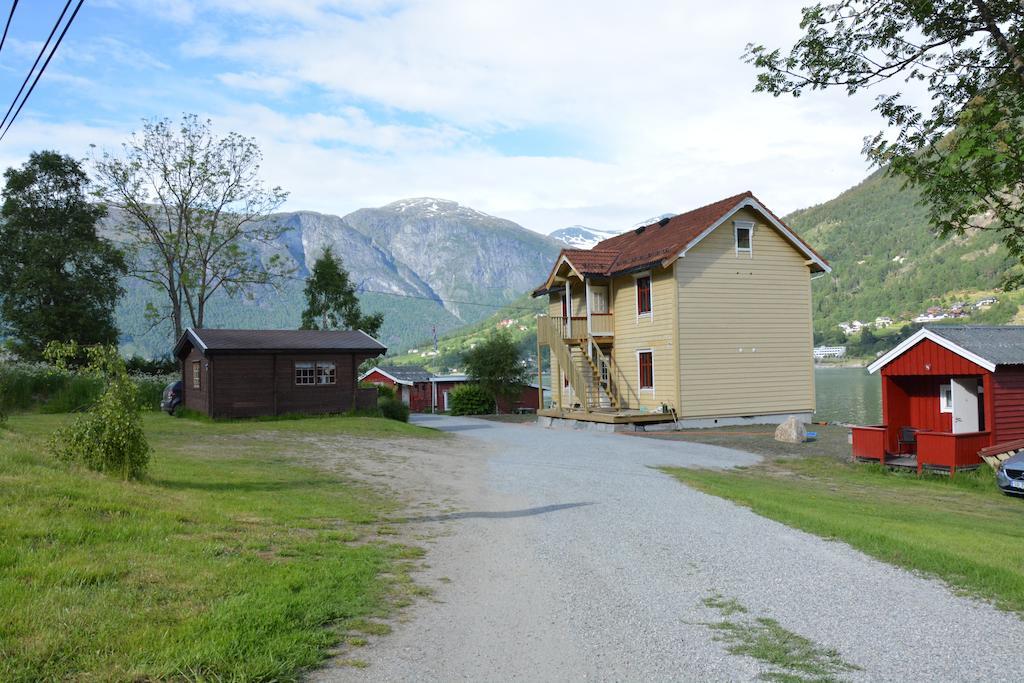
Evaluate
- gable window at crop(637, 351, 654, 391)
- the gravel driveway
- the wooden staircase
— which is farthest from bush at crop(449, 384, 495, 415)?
the gravel driveway

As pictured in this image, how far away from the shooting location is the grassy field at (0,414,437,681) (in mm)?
4660

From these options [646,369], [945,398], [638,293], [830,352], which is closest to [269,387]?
[646,369]

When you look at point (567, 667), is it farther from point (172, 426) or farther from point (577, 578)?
point (172, 426)

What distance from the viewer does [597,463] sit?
18.2 meters

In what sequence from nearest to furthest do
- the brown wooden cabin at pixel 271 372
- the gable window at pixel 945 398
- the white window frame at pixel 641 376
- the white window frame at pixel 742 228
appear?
the gable window at pixel 945 398
the brown wooden cabin at pixel 271 372
the white window frame at pixel 742 228
the white window frame at pixel 641 376

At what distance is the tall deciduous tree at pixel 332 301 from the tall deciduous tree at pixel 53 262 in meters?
13.3

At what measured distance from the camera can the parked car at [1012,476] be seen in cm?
1609

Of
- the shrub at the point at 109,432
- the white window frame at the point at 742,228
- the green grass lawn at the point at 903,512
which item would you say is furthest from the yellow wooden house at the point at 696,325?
the shrub at the point at 109,432

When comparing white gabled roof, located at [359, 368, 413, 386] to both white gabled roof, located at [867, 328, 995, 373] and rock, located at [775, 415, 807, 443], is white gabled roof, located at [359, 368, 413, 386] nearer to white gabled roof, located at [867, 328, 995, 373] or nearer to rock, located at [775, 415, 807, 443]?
rock, located at [775, 415, 807, 443]

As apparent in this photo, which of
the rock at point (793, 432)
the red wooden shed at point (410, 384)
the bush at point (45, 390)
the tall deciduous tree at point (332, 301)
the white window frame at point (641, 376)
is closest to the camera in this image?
the rock at point (793, 432)

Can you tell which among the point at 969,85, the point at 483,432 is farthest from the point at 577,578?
the point at 483,432

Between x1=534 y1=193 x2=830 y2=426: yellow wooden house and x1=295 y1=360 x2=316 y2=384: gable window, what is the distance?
1036 centimetres

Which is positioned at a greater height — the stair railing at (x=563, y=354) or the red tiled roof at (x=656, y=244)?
the red tiled roof at (x=656, y=244)

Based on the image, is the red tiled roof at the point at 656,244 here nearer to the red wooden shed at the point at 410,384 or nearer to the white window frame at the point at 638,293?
the white window frame at the point at 638,293
